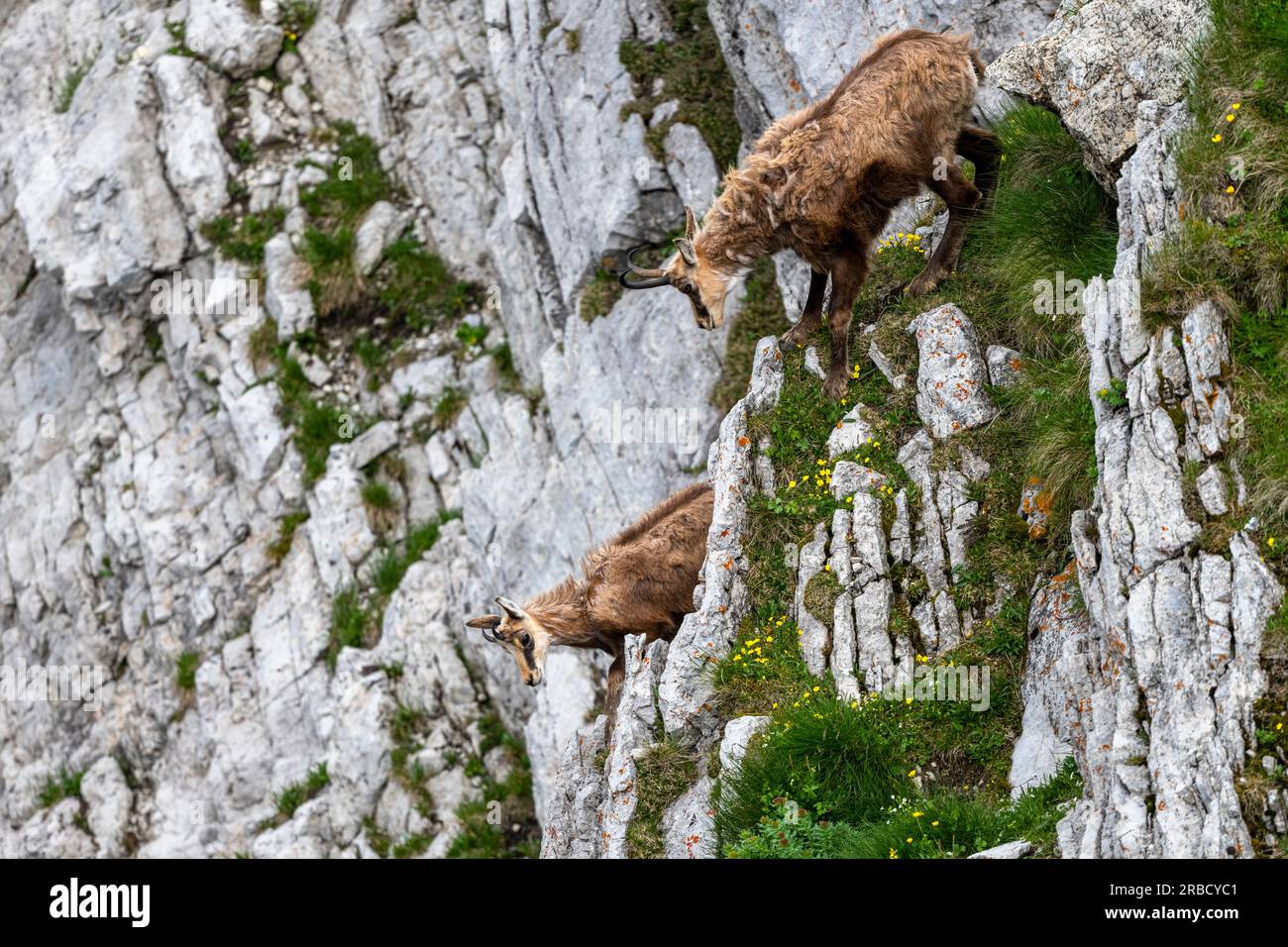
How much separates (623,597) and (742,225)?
13.8 ft

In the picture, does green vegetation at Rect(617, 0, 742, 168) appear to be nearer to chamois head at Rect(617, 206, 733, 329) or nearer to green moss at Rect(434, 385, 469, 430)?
green moss at Rect(434, 385, 469, 430)

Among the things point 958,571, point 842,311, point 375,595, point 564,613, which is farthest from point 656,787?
point 375,595

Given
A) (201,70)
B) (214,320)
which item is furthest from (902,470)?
(201,70)

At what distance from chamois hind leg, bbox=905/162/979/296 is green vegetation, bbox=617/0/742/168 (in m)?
8.18

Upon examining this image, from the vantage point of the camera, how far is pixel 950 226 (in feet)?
46.9

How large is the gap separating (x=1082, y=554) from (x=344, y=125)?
22643mm

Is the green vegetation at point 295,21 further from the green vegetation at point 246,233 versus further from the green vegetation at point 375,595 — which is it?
the green vegetation at point 375,595

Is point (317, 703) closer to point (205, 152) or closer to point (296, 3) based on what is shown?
point (205, 152)

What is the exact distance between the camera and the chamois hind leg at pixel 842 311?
13.9 metres

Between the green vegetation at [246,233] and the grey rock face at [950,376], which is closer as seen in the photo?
the grey rock face at [950,376]

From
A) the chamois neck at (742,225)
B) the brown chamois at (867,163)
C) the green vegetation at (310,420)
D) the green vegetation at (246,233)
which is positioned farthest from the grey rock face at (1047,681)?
the green vegetation at (246,233)

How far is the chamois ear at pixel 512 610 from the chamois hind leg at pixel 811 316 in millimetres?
4321

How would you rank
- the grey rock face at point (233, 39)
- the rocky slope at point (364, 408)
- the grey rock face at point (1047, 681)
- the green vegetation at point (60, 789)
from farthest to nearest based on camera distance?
1. the grey rock face at point (233, 39)
2. the green vegetation at point (60, 789)
3. the rocky slope at point (364, 408)
4. the grey rock face at point (1047, 681)

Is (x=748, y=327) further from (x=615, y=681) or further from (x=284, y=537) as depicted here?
(x=284, y=537)
